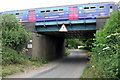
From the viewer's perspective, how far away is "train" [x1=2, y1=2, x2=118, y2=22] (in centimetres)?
1209

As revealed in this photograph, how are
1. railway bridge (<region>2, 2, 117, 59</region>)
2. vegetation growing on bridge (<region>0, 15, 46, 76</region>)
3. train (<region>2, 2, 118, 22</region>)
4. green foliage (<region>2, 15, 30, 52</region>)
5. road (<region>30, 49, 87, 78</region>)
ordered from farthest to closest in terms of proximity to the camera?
train (<region>2, 2, 118, 22</region>) < railway bridge (<region>2, 2, 117, 59</region>) < green foliage (<region>2, 15, 30, 52</region>) < vegetation growing on bridge (<region>0, 15, 46, 76</region>) < road (<region>30, 49, 87, 78</region>)

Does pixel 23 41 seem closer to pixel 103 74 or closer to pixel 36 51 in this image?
→ pixel 36 51

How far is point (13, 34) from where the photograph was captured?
9805 mm

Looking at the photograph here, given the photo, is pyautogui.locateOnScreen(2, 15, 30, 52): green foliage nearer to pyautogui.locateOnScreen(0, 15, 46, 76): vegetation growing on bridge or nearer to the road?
pyautogui.locateOnScreen(0, 15, 46, 76): vegetation growing on bridge

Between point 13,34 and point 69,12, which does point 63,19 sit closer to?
point 69,12

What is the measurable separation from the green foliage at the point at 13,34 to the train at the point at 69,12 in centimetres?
156

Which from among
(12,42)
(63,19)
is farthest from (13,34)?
(63,19)

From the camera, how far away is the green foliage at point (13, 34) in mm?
9742

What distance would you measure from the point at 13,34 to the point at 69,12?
646 cm

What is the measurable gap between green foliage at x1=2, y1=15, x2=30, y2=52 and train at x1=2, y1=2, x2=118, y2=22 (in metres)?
1.56

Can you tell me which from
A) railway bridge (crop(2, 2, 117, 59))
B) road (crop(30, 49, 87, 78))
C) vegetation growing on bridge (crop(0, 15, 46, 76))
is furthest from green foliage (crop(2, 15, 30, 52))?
road (crop(30, 49, 87, 78))

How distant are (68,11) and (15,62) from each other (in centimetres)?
Result: 772

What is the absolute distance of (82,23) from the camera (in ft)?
39.8

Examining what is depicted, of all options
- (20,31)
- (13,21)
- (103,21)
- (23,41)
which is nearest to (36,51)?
(23,41)
